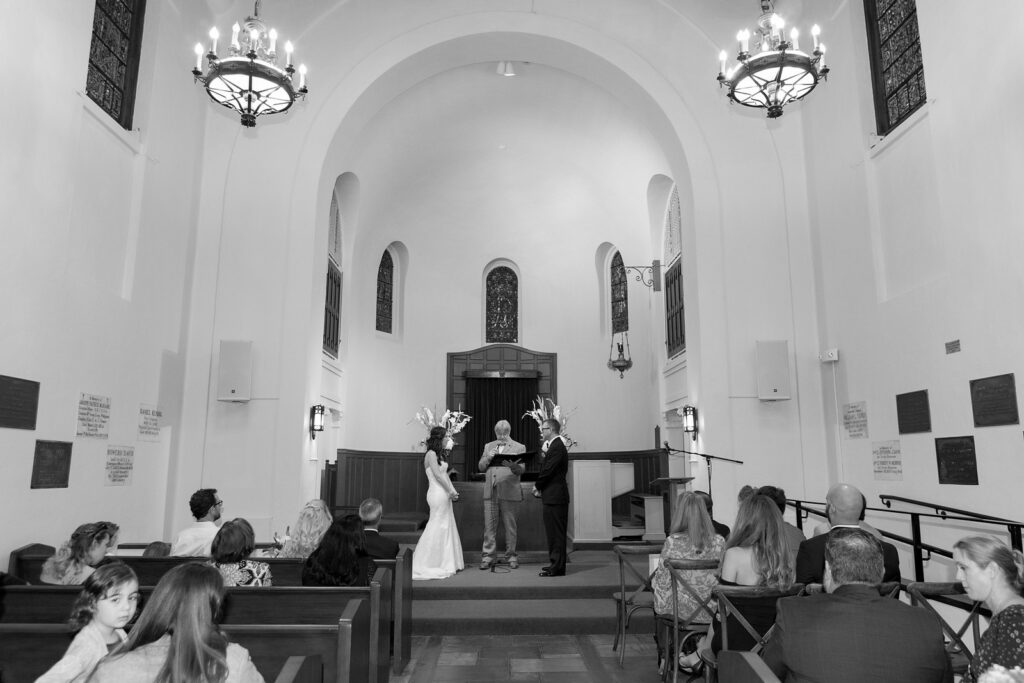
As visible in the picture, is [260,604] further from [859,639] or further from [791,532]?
[791,532]

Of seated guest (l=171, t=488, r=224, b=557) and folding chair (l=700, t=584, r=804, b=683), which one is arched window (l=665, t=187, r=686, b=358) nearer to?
seated guest (l=171, t=488, r=224, b=557)

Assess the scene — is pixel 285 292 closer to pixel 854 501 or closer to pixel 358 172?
pixel 358 172

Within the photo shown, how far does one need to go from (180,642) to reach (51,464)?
14.2 feet

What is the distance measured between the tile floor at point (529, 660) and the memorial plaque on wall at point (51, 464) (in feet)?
9.89

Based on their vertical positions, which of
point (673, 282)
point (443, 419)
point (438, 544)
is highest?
point (673, 282)

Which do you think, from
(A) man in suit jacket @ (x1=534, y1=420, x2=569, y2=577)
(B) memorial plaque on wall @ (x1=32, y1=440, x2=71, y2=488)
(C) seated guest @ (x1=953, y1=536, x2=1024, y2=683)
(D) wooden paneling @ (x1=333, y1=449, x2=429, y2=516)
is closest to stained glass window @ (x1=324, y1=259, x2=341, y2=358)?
(D) wooden paneling @ (x1=333, y1=449, x2=429, y2=516)

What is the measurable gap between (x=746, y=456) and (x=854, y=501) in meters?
3.92

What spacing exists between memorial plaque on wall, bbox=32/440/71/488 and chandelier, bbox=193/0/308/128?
2.96 m

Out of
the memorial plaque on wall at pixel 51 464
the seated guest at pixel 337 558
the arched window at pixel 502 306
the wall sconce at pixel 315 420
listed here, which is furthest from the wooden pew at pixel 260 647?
the arched window at pixel 502 306

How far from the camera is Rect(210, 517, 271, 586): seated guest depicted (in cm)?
369

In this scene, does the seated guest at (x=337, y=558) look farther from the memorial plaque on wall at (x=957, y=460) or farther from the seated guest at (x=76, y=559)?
the memorial plaque on wall at (x=957, y=460)

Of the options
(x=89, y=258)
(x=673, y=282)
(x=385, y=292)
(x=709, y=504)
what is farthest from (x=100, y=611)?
(x=385, y=292)

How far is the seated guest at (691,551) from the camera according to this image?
4.14 meters

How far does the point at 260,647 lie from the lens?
258 centimetres
